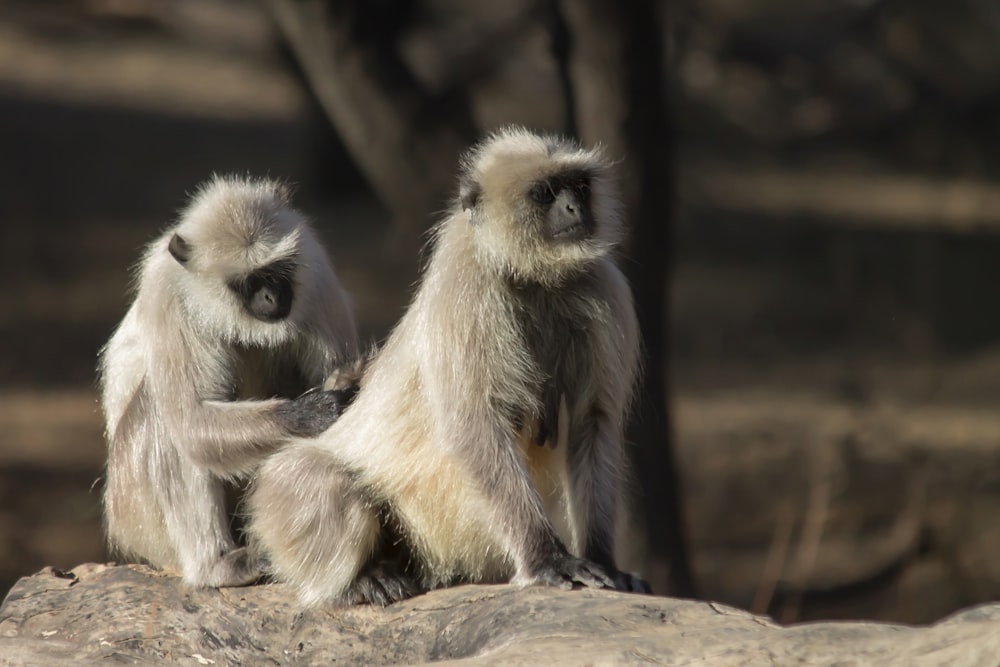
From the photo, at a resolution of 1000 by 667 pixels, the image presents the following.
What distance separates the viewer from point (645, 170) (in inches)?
285

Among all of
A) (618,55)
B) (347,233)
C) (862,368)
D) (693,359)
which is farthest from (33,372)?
(862,368)

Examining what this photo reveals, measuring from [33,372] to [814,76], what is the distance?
8943 mm

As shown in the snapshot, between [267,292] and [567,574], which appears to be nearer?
[567,574]

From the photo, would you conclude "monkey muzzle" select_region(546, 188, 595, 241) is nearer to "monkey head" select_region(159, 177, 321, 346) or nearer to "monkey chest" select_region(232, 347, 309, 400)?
"monkey head" select_region(159, 177, 321, 346)

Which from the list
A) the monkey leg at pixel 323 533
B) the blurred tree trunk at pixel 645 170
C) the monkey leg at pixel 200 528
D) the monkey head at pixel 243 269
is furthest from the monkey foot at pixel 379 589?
the blurred tree trunk at pixel 645 170

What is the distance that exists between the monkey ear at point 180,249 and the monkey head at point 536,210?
4.09 ft

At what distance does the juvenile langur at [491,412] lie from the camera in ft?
14.9

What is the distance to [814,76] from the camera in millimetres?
15023

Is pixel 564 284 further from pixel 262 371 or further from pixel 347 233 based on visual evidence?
pixel 347 233

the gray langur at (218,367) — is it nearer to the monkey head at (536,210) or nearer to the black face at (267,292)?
the black face at (267,292)

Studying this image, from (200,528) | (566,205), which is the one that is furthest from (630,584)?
(200,528)

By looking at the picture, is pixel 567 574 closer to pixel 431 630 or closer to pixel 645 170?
pixel 431 630

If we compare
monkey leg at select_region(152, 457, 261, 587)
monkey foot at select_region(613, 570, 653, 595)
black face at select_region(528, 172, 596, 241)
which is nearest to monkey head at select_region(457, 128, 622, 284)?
black face at select_region(528, 172, 596, 241)

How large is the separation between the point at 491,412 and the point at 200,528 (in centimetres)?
139
